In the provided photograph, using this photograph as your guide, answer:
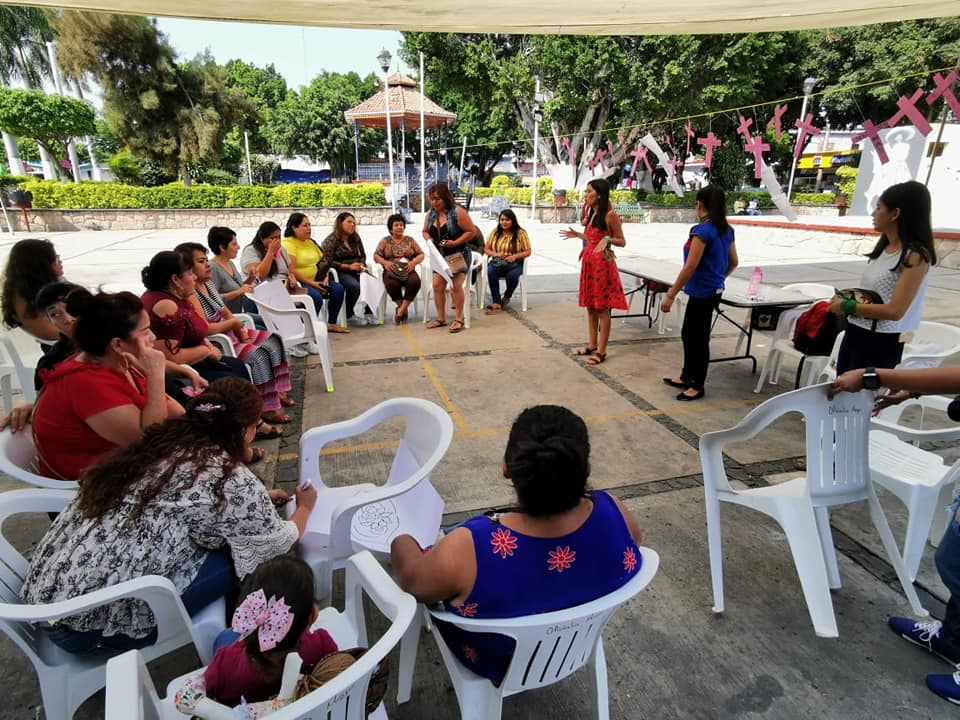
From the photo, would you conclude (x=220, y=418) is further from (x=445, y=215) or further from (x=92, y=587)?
(x=445, y=215)

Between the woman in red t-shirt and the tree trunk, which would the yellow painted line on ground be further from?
the tree trunk

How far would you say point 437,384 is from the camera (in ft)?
14.2

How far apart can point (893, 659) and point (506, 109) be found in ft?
70.6

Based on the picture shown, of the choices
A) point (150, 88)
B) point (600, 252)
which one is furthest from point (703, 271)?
point (150, 88)

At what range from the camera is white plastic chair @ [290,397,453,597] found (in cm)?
176

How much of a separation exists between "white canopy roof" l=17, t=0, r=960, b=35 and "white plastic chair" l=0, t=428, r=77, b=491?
3.09 m

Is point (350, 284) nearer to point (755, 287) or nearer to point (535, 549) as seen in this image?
point (755, 287)

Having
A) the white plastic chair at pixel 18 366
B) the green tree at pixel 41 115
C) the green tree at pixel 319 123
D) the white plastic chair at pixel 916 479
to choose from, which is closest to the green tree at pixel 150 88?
the green tree at pixel 41 115

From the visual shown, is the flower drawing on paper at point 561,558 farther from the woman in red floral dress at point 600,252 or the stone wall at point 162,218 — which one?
the stone wall at point 162,218

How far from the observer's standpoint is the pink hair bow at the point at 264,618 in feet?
3.59

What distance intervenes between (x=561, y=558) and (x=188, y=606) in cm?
110

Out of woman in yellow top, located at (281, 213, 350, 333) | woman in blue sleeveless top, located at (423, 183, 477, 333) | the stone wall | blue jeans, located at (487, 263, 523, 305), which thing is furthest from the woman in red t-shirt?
the stone wall

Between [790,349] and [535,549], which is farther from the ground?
[535,549]

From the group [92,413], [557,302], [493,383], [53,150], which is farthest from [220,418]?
[53,150]
